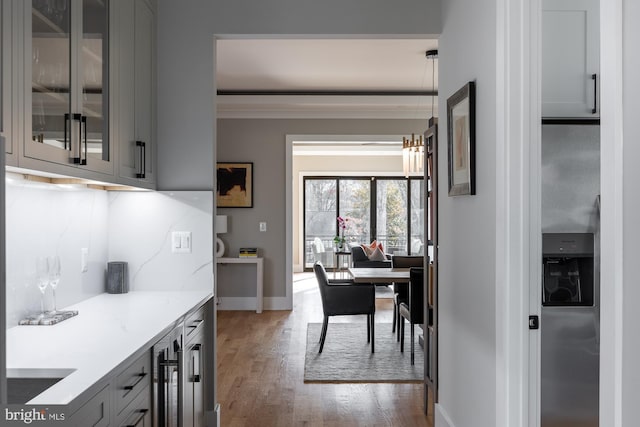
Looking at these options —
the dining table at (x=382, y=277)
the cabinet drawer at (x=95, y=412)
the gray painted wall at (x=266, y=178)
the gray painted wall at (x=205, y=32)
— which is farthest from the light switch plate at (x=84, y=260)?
the gray painted wall at (x=266, y=178)

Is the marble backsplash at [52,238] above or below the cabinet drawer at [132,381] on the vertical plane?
above

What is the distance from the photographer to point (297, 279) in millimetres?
10961

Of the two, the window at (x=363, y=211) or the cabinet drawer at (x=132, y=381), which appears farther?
the window at (x=363, y=211)

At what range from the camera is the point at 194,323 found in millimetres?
2654

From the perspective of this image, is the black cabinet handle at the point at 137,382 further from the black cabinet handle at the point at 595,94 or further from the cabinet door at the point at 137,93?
the black cabinet handle at the point at 595,94

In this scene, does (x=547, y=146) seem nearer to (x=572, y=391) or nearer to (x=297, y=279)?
(x=572, y=391)

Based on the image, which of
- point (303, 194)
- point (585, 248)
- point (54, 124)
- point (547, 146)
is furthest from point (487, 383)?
point (303, 194)

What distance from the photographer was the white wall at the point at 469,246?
7.39 ft

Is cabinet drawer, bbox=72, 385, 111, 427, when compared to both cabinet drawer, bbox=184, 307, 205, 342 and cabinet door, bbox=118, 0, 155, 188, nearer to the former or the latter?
cabinet drawer, bbox=184, 307, 205, 342

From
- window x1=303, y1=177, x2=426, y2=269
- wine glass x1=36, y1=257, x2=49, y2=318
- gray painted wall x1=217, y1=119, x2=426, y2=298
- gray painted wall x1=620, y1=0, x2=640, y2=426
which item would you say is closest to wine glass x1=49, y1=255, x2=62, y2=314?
wine glass x1=36, y1=257, x2=49, y2=318

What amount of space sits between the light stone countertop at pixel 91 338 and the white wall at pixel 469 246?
1.32 m

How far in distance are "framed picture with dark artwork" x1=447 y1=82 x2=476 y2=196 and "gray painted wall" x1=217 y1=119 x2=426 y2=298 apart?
14.3 ft

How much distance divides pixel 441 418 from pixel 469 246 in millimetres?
1147

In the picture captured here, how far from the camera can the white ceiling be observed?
500 cm
